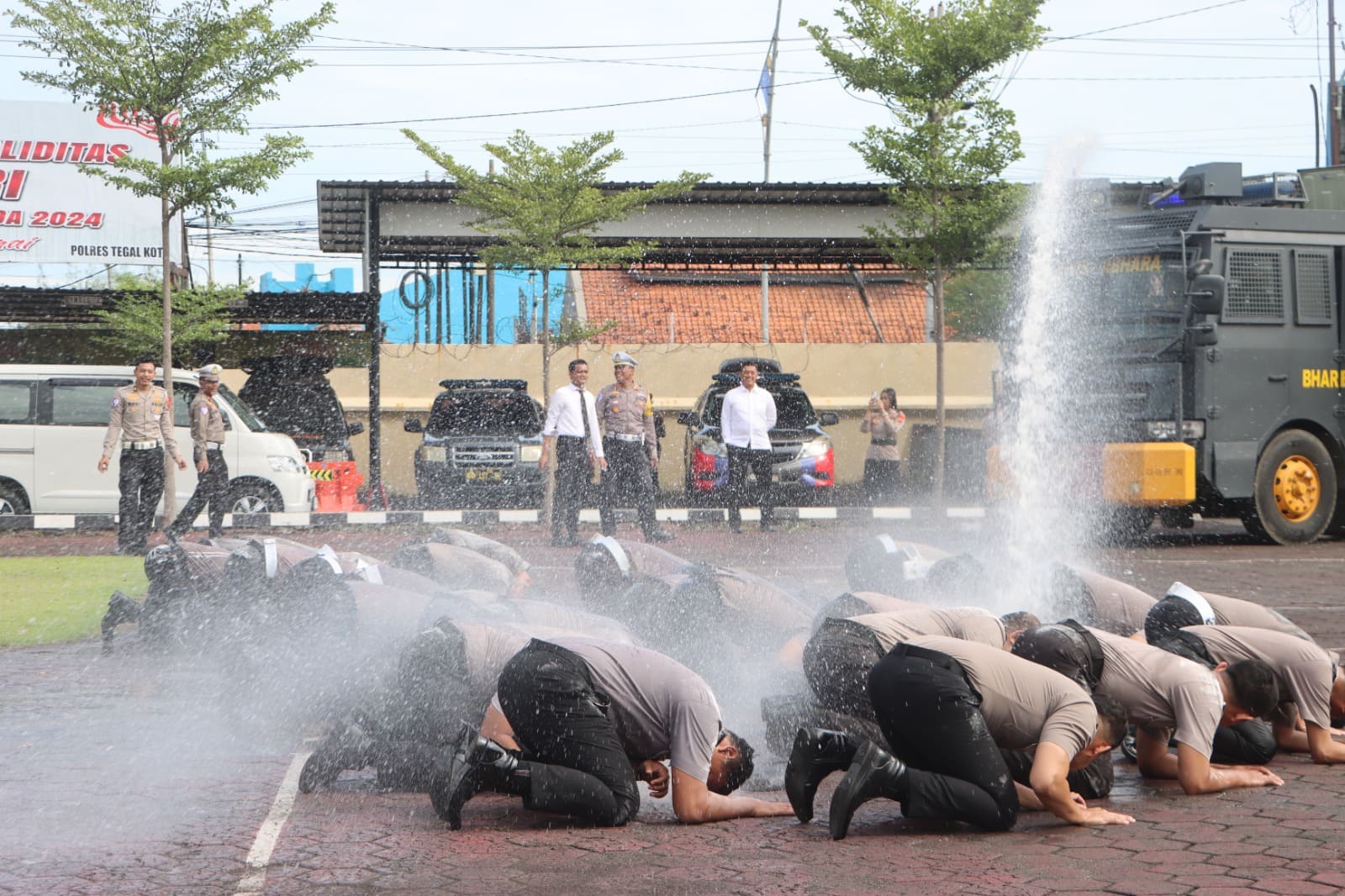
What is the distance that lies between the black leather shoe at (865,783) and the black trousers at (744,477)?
11.6 metres

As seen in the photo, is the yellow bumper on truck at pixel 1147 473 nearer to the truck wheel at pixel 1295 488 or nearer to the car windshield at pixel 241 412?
the truck wheel at pixel 1295 488

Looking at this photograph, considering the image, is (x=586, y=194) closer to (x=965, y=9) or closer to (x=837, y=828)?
(x=965, y=9)

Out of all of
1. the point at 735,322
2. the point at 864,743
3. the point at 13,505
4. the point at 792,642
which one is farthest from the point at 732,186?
the point at 735,322

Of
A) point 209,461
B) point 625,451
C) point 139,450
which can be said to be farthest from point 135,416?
point 625,451

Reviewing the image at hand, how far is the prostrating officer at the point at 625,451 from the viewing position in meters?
15.4

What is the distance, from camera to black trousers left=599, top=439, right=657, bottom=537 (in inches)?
606

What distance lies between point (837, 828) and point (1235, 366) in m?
11.5

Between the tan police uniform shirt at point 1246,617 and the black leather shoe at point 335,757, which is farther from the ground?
the tan police uniform shirt at point 1246,617

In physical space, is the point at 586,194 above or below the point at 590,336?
above

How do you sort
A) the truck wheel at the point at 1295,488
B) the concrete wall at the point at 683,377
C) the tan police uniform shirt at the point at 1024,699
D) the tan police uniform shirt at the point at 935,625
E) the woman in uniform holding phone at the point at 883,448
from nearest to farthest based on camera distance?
the tan police uniform shirt at the point at 1024,699 → the tan police uniform shirt at the point at 935,625 → the truck wheel at the point at 1295,488 → the woman in uniform holding phone at the point at 883,448 → the concrete wall at the point at 683,377

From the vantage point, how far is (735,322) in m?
48.5

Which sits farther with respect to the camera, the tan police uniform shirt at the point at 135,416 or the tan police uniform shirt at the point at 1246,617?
the tan police uniform shirt at the point at 135,416

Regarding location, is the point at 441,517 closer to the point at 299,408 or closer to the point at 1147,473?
the point at 299,408

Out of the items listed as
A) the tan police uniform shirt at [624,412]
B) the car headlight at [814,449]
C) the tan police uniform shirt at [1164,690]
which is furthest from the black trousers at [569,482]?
the tan police uniform shirt at [1164,690]
